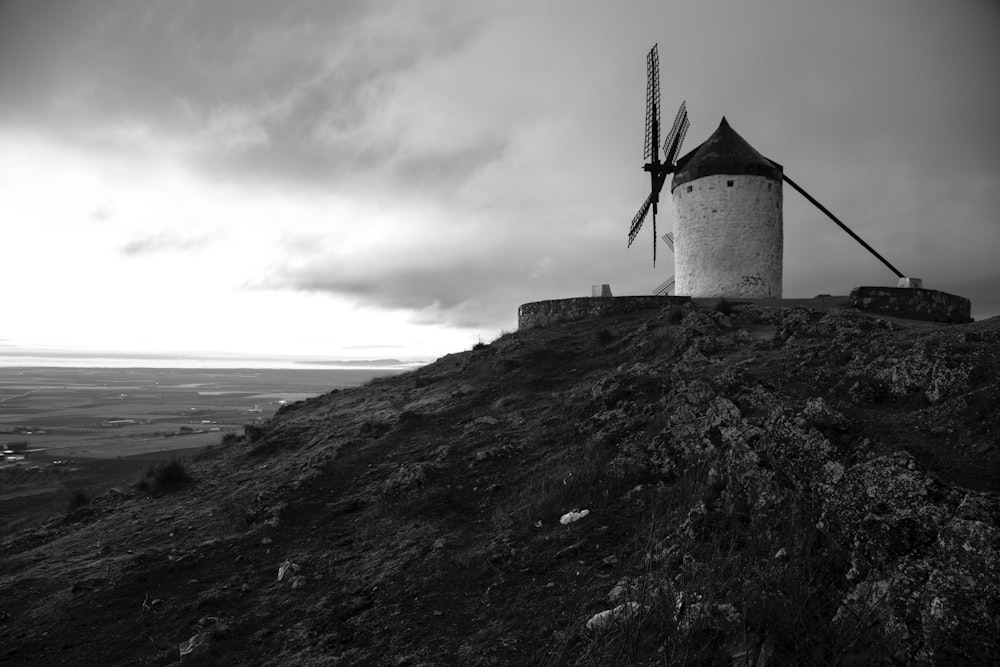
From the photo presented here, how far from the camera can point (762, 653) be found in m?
3.80

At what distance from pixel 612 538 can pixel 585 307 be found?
17.5 m

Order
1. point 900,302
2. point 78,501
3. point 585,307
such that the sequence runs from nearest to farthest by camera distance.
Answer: point 78,501
point 900,302
point 585,307

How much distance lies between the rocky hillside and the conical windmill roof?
43.8 ft

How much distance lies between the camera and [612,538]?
6434mm

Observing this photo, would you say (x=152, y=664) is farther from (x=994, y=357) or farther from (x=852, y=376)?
(x=994, y=357)

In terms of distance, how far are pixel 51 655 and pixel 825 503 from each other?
9.11 metres

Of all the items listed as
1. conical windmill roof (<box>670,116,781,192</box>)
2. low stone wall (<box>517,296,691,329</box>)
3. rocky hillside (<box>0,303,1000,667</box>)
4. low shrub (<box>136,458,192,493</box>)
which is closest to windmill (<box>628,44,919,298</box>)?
conical windmill roof (<box>670,116,781,192</box>)

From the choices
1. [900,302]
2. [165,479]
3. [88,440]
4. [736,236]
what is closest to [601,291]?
[736,236]

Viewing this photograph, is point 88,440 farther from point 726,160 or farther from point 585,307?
point 726,160

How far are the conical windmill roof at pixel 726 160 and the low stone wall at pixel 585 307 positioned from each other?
663 centimetres

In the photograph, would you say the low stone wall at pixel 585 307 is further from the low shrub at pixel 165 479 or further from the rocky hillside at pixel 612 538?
the low shrub at pixel 165 479

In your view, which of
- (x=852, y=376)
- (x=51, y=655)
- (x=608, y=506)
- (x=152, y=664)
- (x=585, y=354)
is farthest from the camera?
(x=585, y=354)

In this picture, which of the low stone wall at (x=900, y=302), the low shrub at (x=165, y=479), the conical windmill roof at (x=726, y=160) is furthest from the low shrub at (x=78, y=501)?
the conical windmill roof at (x=726, y=160)

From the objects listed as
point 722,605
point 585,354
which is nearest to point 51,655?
point 722,605
